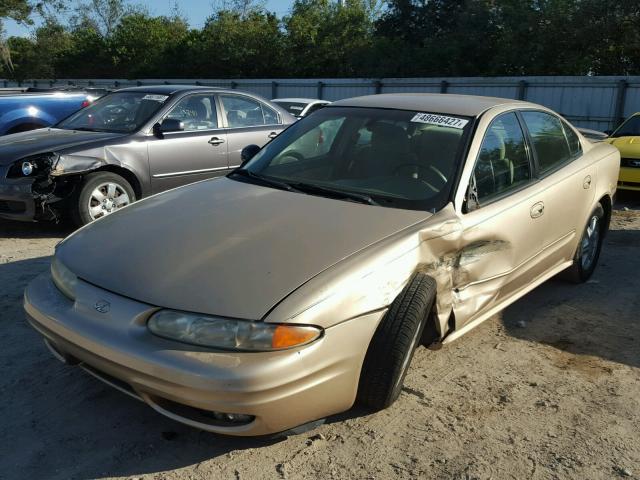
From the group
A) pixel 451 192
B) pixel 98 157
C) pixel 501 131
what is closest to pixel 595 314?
pixel 501 131

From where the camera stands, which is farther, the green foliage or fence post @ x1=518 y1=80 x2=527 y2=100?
the green foliage

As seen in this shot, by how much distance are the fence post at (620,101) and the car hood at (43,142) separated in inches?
502

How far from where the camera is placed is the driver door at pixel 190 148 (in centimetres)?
651

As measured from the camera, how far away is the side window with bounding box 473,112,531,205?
360cm

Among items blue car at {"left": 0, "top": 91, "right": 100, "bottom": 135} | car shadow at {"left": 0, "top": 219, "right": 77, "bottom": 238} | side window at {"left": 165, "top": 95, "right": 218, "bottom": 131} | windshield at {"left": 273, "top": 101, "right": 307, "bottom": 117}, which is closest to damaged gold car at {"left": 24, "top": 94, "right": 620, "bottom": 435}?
side window at {"left": 165, "top": 95, "right": 218, "bottom": 131}

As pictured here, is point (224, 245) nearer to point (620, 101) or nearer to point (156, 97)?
point (156, 97)

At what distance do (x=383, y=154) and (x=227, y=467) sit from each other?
2045 mm

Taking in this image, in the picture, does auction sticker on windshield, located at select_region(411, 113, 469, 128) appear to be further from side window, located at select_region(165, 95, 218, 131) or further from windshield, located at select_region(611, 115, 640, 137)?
windshield, located at select_region(611, 115, 640, 137)

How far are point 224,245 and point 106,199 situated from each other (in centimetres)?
370

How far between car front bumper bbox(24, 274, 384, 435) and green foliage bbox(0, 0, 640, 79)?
2134cm

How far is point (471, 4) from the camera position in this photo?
26.3 m

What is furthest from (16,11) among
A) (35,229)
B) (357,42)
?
(35,229)

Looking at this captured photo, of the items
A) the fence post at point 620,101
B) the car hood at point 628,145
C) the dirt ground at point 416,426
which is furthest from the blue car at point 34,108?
the fence post at point 620,101

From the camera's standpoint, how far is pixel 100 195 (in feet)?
20.0
